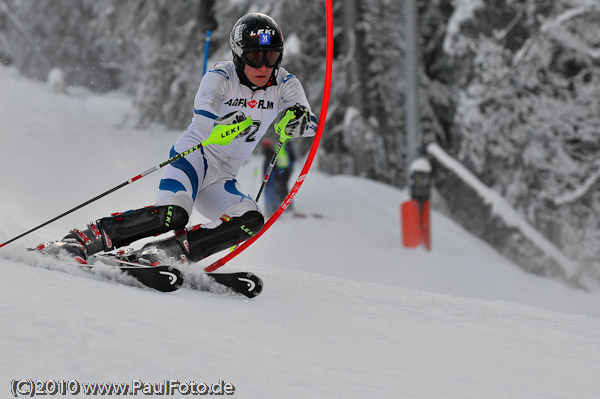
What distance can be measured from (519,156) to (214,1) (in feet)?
24.8

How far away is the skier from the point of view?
4.07 meters

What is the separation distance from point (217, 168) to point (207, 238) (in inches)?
19.3

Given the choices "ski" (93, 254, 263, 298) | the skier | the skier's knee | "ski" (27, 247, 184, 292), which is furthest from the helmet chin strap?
"ski" (27, 247, 184, 292)

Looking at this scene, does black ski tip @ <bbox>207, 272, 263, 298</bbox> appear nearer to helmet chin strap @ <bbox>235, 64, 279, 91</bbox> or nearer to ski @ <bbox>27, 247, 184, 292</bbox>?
ski @ <bbox>27, 247, 184, 292</bbox>

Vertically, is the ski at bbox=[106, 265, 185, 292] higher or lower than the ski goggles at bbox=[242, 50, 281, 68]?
lower

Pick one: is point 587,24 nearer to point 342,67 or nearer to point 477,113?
point 477,113

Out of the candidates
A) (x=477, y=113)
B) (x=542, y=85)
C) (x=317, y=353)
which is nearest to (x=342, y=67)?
(x=477, y=113)

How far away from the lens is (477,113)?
540 inches

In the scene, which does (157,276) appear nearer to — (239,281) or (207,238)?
(239,281)

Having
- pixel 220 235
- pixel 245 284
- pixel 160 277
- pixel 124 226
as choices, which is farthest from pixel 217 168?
pixel 160 277

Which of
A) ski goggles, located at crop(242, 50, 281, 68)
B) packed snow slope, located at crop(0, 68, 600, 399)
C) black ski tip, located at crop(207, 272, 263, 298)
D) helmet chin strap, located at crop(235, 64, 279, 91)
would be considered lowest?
packed snow slope, located at crop(0, 68, 600, 399)

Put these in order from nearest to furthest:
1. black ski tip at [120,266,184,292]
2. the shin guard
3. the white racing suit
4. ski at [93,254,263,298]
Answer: black ski tip at [120,266,184,292]
ski at [93,254,263,298]
the white racing suit
the shin guard

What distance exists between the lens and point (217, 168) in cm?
450

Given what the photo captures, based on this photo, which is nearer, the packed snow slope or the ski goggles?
the packed snow slope
